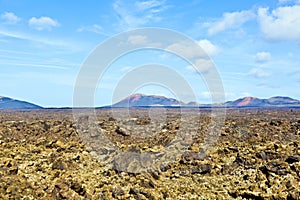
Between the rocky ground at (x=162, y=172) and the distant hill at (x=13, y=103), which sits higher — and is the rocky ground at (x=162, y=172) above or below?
below

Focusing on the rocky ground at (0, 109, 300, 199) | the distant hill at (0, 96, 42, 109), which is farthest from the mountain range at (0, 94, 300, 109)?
the rocky ground at (0, 109, 300, 199)

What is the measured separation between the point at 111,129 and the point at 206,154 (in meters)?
6.63

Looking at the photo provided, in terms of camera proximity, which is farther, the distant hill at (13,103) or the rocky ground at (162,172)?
the distant hill at (13,103)

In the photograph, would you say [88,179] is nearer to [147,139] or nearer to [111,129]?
[147,139]

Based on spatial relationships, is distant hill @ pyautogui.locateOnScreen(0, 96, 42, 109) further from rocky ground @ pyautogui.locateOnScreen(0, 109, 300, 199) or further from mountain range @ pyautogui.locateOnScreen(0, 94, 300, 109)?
rocky ground @ pyautogui.locateOnScreen(0, 109, 300, 199)

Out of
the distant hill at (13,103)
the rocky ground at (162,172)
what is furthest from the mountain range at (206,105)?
the rocky ground at (162,172)

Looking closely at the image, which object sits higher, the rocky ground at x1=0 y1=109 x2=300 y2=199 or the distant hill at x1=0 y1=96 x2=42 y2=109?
the distant hill at x1=0 y1=96 x2=42 y2=109

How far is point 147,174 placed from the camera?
1138cm

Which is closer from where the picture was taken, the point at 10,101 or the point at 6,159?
the point at 6,159

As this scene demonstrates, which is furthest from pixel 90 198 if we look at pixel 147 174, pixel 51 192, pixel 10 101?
pixel 10 101

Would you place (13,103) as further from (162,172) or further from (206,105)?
(162,172)

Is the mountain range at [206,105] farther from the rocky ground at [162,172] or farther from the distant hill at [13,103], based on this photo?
the rocky ground at [162,172]

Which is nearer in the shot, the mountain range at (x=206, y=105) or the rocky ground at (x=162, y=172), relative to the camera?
the rocky ground at (x=162, y=172)

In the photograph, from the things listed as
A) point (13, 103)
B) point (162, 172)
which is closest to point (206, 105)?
point (13, 103)
